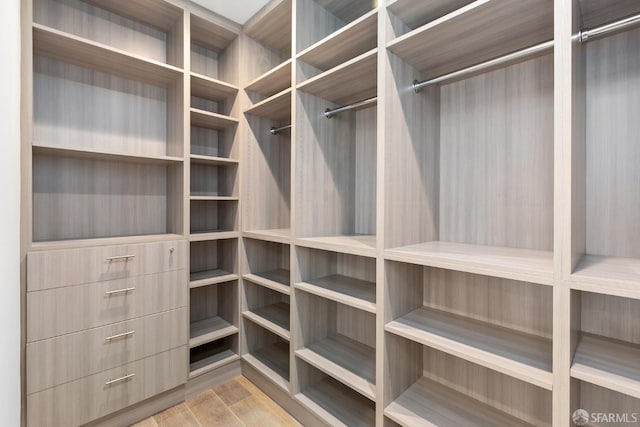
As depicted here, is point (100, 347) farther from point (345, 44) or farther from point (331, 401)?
point (345, 44)

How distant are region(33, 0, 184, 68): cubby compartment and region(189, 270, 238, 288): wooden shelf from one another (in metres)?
1.43

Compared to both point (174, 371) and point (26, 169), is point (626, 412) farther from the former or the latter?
point (26, 169)

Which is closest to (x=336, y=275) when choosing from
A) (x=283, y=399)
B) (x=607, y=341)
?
(x=283, y=399)

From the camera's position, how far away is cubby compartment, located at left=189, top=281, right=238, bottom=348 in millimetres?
2182

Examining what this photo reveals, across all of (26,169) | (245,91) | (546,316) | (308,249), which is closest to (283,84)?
(245,91)

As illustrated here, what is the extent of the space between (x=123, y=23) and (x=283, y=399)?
2651 mm

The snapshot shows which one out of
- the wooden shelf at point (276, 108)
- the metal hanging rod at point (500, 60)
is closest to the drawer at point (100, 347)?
the wooden shelf at point (276, 108)

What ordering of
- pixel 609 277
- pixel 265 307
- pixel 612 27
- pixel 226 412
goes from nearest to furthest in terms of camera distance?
pixel 609 277, pixel 612 27, pixel 226 412, pixel 265 307

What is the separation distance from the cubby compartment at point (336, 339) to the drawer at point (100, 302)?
80cm

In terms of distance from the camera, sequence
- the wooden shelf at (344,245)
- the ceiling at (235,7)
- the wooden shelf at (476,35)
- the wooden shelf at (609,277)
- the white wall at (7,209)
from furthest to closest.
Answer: the ceiling at (235,7), the wooden shelf at (344,245), the wooden shelf at (476,35), the white wall at (7,209), the wooden shelf at (609,277)

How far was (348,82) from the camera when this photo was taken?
166 centimetres

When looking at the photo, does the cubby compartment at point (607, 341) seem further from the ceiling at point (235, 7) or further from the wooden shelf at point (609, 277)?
the ceiling at point (235, 7)

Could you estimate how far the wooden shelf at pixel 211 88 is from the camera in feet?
6.66

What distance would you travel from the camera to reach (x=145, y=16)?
6.49 feet
